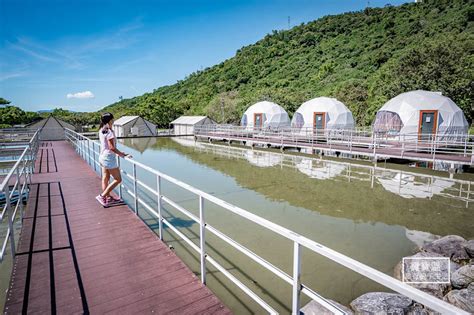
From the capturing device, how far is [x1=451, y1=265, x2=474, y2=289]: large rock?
4.35 meters

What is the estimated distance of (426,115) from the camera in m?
17.9

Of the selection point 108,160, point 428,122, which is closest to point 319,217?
point 108,160

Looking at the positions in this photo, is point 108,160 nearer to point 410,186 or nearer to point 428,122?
point 410,186

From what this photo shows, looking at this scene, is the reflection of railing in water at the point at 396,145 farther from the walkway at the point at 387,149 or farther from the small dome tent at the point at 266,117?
the small dome tent at the point at 266,117

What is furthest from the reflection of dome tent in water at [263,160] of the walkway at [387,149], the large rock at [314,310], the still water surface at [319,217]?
the large rock at [314,310]

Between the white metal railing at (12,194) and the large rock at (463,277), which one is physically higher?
the white metal railing at (12,194)

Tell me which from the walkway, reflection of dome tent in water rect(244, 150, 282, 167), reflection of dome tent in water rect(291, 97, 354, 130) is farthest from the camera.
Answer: reflection of dome tent in water rect(291, 97, 354, 130)

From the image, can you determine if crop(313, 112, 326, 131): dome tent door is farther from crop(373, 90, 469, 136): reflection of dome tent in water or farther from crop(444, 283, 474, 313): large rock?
crop(444, 283, 474, 313): large rock

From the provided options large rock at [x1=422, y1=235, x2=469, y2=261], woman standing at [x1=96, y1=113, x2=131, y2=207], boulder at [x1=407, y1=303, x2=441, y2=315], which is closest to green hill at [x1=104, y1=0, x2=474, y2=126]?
large rock at [x1=422, y1=235, x2=469, y2=261]

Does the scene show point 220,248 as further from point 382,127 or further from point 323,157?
point 382,127

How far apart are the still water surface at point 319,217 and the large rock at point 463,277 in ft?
2.91

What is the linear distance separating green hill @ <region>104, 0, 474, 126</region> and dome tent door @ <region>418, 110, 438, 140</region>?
8.43m

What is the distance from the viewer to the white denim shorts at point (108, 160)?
529 centimetres

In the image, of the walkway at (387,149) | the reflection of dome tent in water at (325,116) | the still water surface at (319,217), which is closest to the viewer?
the still water surface at (319,217)
